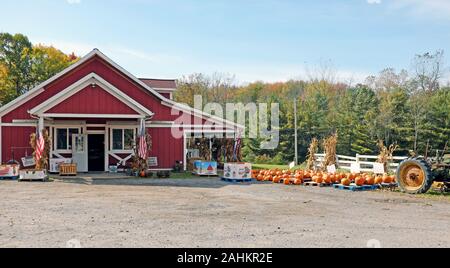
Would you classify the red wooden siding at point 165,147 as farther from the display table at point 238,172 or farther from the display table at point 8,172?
the display table at point 8,172

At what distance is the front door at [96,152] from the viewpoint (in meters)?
25.7

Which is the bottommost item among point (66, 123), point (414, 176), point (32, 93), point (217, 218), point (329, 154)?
point (217, 218)

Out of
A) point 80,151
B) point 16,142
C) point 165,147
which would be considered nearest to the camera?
point 16,142

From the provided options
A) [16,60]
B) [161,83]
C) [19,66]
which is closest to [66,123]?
[161,83]

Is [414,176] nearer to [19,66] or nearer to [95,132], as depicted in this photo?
[95,132]

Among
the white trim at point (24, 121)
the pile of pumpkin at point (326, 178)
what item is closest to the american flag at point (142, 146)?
the pile of pumpkin at point (326, 178)

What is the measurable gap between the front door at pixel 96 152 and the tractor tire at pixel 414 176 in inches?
639

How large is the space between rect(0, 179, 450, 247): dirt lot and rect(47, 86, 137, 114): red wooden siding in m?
6.47

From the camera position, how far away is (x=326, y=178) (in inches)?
715

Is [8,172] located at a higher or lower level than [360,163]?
lower

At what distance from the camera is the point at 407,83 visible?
160ft

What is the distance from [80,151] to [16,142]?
3255mm

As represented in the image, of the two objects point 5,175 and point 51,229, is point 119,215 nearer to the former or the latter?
point 51,229
